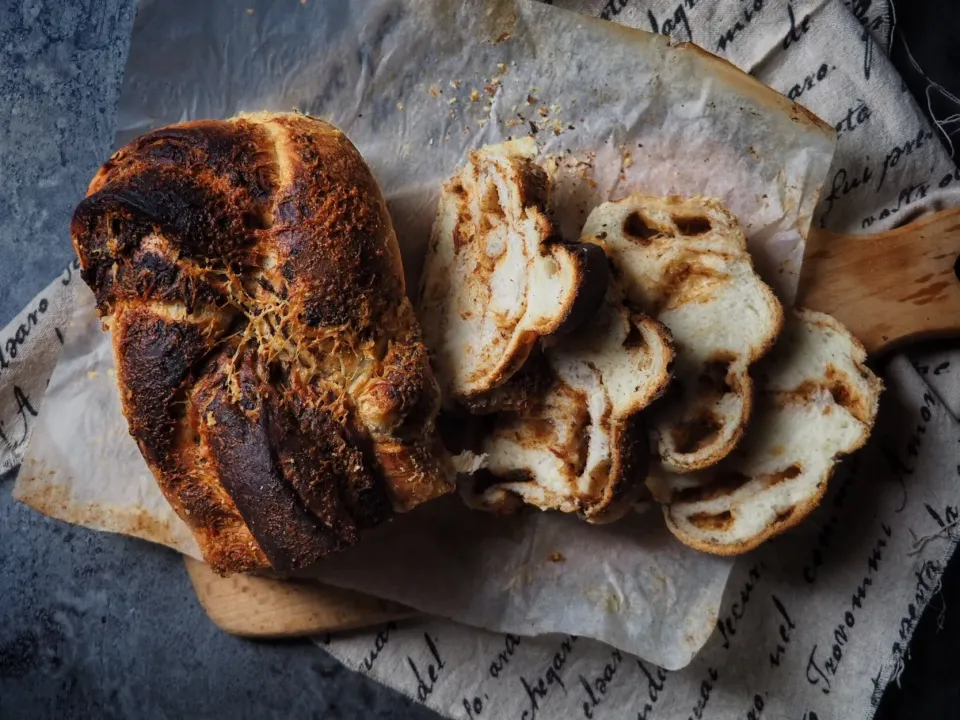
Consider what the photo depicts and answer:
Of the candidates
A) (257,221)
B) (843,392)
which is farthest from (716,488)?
(257,221)

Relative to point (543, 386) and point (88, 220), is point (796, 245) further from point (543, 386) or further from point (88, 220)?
point (88, 220)

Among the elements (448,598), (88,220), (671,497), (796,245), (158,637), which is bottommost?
(158,637)

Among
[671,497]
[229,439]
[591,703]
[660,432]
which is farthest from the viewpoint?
[591,703]

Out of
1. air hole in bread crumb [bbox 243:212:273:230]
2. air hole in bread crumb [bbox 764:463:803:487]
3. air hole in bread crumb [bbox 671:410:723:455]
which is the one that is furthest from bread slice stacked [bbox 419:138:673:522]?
air hole in bread crumb [bbox 243:212:273:230]

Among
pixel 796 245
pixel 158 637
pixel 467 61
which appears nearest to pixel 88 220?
pixel 467 61

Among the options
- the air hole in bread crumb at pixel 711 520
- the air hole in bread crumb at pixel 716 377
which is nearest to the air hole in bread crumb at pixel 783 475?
the air hole in bread crumb at pixel 711 520

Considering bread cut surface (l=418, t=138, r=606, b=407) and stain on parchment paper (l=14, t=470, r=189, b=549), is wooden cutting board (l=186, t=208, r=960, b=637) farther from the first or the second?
bread cut surface (l=418, t=138, r=606, b=407)

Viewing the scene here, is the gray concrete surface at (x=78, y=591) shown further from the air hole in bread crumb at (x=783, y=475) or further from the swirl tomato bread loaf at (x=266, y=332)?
the air hole in bread crumb at (x=783, y=475)

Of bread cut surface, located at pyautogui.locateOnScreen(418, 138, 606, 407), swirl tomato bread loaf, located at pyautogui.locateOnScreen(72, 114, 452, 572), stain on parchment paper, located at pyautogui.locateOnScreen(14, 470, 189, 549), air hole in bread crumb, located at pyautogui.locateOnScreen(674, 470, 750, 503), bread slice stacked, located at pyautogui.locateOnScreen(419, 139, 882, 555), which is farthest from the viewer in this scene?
stain on parchment paper, located at pyautogui.locateOnScreen(14, 470, 189, 549)
